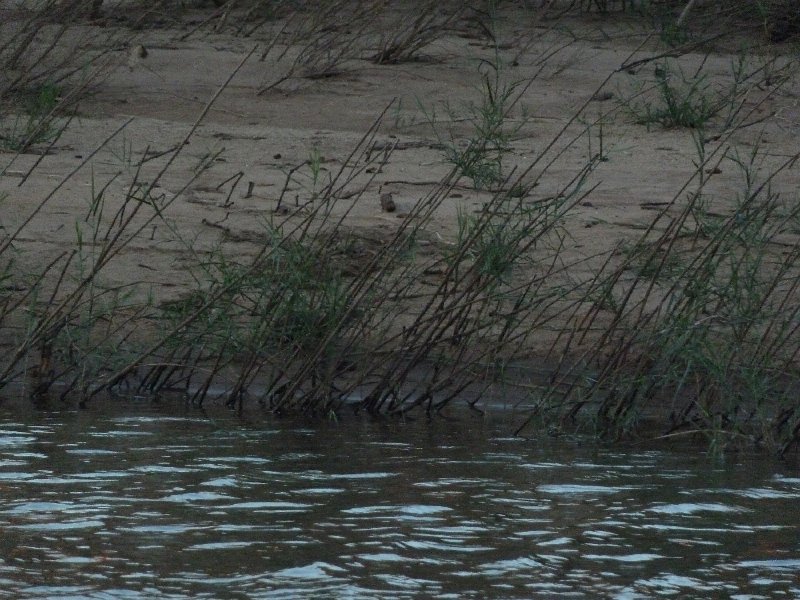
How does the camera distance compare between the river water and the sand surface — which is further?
the sand surface

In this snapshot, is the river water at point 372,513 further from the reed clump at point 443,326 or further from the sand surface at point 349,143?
the sand surface at point 349,143

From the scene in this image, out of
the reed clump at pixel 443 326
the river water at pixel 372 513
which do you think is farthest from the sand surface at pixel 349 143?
the river water at pixel 372 513

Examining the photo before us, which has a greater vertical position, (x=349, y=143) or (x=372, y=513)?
(x=349, y=143)

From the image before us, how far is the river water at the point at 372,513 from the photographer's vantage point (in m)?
3.14

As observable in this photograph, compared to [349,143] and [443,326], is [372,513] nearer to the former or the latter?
[443,326]

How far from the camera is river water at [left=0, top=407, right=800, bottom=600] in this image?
124 inches

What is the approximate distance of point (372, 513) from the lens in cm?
372

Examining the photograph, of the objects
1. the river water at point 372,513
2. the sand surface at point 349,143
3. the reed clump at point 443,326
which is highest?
the sand surface at point 349,143

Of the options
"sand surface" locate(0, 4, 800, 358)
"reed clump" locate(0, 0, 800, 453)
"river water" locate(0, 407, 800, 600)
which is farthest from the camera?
"sand surface" locate(0, 4, 800, 358)

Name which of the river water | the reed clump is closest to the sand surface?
the reed clump

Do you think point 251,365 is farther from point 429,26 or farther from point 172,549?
point 429,26

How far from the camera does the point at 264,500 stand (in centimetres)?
384

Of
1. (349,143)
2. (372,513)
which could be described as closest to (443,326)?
(372,513)

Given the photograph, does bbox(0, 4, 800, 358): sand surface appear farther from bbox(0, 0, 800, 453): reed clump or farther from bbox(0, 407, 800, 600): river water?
bbox(0, 407, 800, 600): river water
